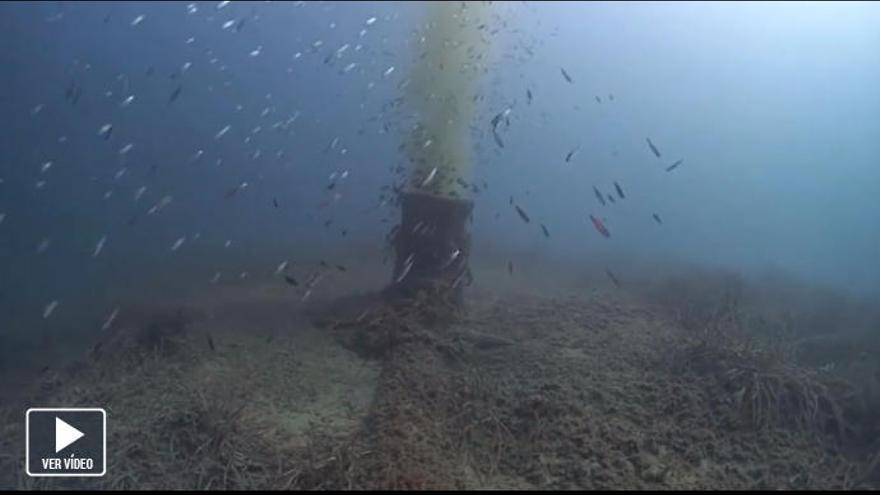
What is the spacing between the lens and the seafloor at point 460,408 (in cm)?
491

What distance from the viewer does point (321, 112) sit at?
36375 millimetres

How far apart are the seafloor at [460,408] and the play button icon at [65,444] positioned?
0.32ft

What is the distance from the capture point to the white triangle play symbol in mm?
4691

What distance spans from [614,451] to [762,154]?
58.0 meters

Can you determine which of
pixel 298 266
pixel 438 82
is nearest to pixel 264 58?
pixel 298 266

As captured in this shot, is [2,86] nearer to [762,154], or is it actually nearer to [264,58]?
[264,58]

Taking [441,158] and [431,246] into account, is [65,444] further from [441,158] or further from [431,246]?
[441,158]

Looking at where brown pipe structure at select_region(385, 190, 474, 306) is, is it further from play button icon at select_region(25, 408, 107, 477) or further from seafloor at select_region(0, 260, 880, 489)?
play button icon at select_region(25, 408, 107, 477)

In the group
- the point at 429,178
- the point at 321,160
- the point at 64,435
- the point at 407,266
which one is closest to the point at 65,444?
the point at 64,435

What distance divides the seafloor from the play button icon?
0.32 feet

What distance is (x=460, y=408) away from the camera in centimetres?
578

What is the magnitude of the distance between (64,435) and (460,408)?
9.76ft

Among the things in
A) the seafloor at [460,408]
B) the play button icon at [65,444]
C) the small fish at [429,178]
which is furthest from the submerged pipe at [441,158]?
the play button icon at [65,444]

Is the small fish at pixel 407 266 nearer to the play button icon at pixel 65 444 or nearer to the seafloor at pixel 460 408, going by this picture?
the seafloor at pixel 460 408
